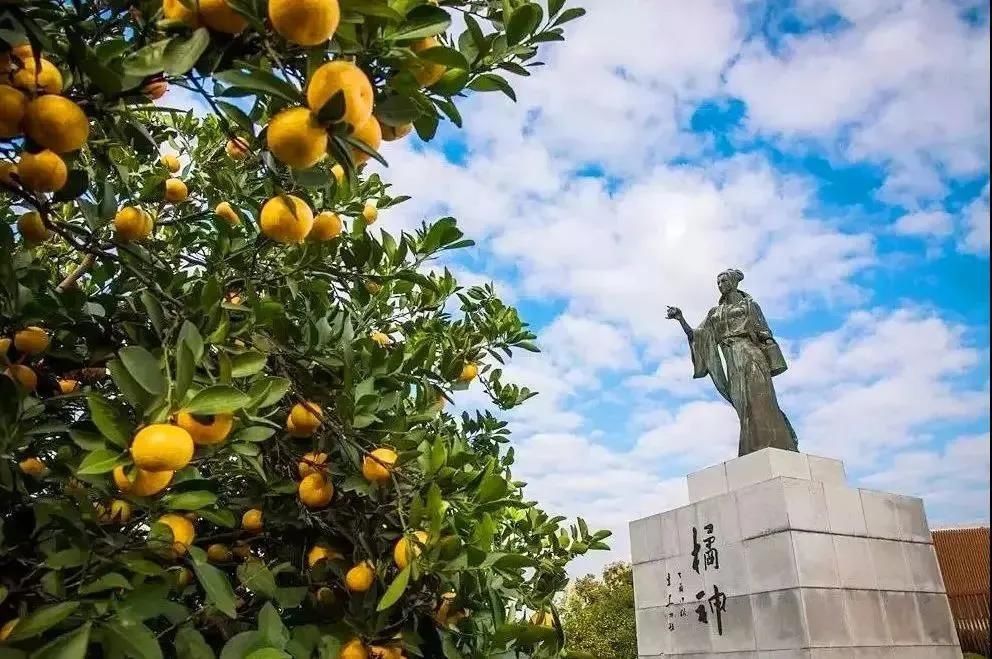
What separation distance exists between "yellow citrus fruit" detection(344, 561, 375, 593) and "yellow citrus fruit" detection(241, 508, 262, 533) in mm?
304

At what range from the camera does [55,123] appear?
3.44 ft

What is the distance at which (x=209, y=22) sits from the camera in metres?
1.00

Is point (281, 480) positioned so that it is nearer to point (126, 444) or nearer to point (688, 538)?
point (126, 444)

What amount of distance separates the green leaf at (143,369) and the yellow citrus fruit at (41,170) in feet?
1.20

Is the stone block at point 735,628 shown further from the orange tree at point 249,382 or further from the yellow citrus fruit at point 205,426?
the yellow citrus fruit at point 205,426

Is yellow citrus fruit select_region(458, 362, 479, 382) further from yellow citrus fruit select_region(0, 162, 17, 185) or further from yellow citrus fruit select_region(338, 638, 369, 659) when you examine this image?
yellow citrus fruit select_region(0, 162, 17, 185)

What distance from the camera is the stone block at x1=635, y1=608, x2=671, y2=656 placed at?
6.14m

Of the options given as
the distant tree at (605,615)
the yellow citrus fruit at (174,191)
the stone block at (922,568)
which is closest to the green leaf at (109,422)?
the yellow citrus fruit at (174,191)

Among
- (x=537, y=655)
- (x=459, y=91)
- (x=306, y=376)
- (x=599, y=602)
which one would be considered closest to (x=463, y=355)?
(x=306, y=376)

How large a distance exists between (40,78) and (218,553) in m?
1.15

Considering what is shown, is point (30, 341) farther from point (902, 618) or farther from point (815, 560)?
point (902, 618)

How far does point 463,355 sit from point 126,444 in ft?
4.43

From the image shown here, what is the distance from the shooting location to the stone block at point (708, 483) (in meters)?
6.19

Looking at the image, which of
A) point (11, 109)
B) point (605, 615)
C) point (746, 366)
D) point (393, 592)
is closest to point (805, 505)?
point (746, 366)
